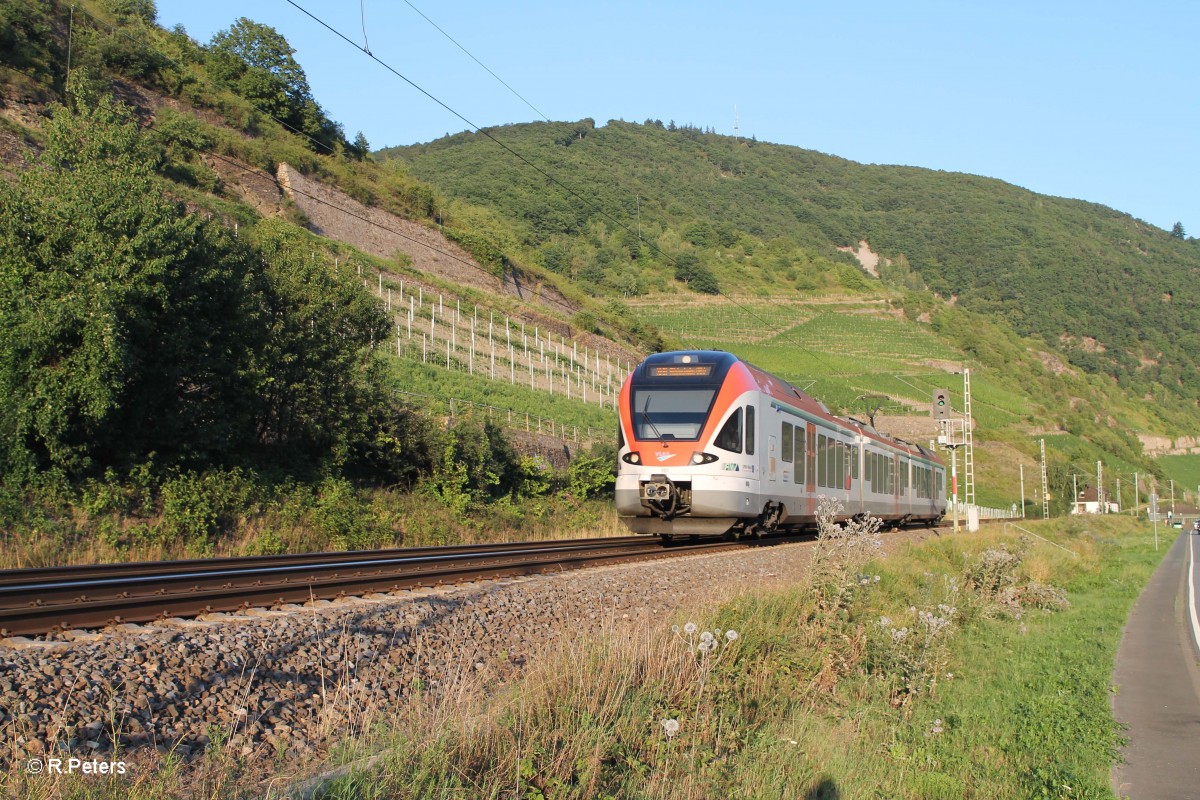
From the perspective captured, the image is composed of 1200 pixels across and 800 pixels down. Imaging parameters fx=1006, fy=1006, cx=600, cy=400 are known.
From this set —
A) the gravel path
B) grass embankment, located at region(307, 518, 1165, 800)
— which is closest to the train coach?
grass embankment, located at region(307, 518, 1165, 800)

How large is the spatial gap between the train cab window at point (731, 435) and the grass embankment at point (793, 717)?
164 inches

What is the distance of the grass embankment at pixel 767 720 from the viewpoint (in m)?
5.67

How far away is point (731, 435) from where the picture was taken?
60.9ft

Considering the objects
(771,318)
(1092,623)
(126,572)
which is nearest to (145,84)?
(126,572)

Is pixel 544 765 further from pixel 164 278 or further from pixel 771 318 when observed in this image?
pixel 771 318

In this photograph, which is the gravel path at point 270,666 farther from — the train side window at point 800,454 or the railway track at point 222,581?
the train side window at point 800,454

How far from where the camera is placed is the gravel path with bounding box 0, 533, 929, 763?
5.80m

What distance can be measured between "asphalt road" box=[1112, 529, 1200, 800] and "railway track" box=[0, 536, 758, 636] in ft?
24.4

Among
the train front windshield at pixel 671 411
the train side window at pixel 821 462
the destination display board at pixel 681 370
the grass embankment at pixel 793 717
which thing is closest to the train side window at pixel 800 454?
the train side window at pixel 821 462

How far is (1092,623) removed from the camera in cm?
1922

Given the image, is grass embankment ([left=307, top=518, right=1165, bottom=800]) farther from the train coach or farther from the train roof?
the train roof

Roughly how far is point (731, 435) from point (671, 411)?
127cm

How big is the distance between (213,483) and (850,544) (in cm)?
1137

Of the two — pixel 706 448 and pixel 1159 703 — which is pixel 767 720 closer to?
pixel 1159 703
